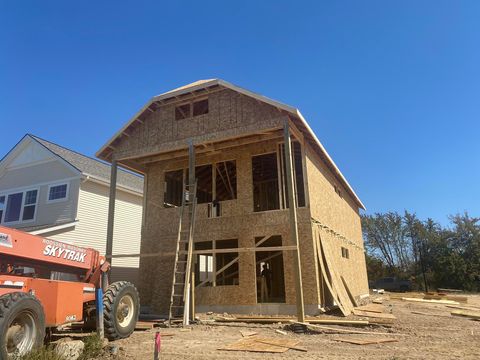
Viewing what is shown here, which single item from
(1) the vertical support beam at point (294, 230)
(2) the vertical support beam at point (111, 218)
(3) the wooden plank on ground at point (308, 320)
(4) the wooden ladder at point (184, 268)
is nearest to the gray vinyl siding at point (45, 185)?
(2) the vertical support beam at point (111, 218)

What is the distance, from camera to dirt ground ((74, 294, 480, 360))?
7.23m

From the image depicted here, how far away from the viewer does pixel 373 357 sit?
6.96m

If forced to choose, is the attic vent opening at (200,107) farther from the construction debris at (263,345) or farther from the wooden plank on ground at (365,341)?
the wooden plank on ground at (365,341)

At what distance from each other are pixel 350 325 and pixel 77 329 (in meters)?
7.35

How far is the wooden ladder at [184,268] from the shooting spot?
1223 cm

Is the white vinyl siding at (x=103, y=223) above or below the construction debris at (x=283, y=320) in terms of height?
above

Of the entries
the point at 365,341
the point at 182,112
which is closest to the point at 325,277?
the point at 365,341

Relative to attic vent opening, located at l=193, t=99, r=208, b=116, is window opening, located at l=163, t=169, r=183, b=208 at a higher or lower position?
lower

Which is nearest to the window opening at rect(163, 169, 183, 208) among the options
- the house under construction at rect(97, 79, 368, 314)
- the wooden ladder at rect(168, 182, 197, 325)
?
the house under construction at rect(97, 79, 368, 314)

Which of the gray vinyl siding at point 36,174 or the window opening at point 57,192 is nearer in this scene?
the window opening at point 57,192

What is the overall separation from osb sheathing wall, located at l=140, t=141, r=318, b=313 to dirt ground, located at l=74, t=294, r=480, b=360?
2627mm

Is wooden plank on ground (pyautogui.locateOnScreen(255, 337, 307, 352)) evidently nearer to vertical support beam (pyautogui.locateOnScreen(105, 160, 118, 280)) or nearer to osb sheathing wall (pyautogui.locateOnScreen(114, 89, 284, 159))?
osb sheathing wall (pyautogui.locateOnScreen(114, 89, 284, 159))

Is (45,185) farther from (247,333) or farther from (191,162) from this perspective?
(247,333)

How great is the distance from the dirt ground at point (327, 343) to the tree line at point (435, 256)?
30.5 meters
